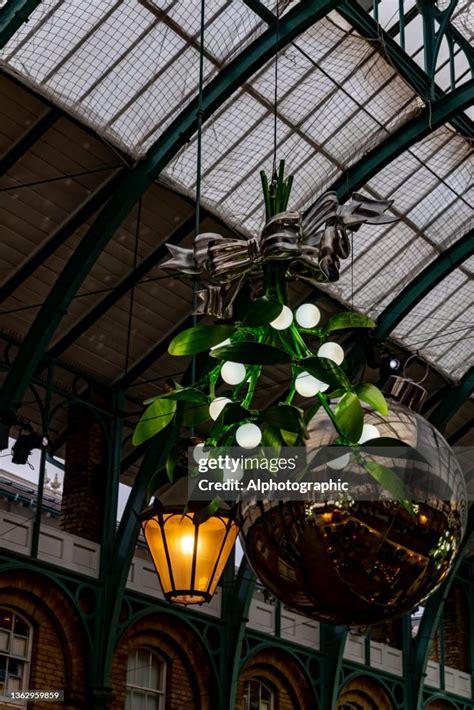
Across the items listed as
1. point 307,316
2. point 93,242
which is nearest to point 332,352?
point 307,316

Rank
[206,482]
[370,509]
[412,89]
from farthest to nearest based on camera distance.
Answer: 1. [412,89]
2. [206,482]
3. [370,509]

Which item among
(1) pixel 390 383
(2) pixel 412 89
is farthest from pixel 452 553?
(2) pixel 412 89

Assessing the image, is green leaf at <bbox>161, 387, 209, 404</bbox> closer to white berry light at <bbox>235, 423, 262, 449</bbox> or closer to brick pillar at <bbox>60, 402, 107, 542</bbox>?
white berry light at <bbox>235, 423, 262, 449</bbox>

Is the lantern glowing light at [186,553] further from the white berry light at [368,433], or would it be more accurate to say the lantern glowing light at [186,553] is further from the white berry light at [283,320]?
the white berry light at [368,433]

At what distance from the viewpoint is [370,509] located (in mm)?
2229

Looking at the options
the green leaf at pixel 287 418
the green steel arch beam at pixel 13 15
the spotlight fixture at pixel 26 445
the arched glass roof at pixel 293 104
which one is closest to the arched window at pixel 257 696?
the spotlight fixture at pixel 26 445

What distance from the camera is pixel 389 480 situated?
221cm

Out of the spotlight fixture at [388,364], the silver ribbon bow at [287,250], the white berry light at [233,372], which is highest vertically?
the spotlight fixture at [388,364]

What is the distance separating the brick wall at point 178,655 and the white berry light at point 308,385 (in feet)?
45.4

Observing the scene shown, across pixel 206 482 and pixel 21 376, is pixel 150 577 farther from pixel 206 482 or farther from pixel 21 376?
pixel 206 482

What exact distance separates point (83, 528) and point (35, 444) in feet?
6.80

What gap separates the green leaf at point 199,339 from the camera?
8.41ft

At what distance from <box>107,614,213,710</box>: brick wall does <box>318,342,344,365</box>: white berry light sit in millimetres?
13720

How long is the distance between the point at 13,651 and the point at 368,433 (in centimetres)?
1285
